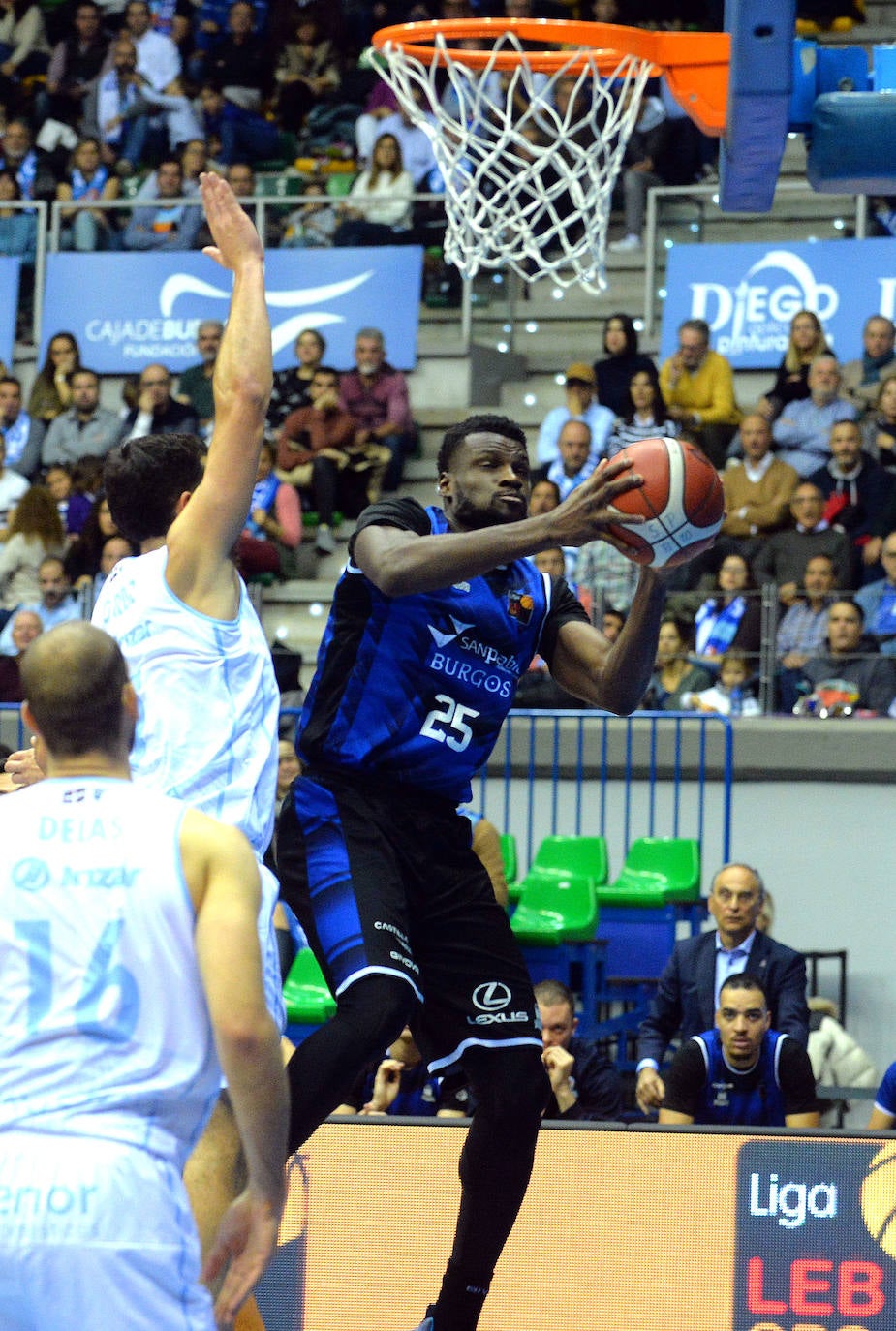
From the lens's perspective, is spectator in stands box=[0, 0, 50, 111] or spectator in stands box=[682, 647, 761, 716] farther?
spectator in stands box=[0, 0, 50, 111]

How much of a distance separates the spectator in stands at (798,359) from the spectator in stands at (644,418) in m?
0.69

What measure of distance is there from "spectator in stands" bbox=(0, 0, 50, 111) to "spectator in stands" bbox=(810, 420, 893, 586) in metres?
10.4

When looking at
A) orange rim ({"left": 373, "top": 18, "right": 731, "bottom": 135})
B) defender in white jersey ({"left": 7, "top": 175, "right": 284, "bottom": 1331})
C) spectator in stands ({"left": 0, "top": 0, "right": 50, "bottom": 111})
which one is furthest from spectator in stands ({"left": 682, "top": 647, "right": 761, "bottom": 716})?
spectator in stands ({"left": 0, "top": 0, "right": 50, "bottom": 111})

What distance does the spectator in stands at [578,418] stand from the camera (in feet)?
44.9

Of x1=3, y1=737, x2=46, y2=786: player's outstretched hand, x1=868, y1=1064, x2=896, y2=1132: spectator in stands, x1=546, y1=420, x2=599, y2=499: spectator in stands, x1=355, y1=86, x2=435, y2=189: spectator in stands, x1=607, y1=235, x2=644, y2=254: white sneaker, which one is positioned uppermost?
x1=355, y1=86, x2=435, y2=189: spectator in stands

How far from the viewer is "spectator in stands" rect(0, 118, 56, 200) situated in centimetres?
1802

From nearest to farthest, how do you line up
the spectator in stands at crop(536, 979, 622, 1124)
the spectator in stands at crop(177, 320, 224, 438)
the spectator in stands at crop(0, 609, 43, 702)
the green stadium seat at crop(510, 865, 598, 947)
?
the spectator in stands at crop(536, 979, 622, 1124)
the green stadium seat at crop(510, 865, 598, 947)
the spectator in stands at crop(0, 609, 43, 702)
the spectator in stands at crop(177, 320, 224, 438)

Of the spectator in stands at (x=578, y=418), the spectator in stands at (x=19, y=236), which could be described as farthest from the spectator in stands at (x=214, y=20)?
the spectator in stands at (x=578, y=418)

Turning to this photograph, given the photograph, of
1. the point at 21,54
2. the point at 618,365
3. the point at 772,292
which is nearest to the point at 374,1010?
the point at 618,365

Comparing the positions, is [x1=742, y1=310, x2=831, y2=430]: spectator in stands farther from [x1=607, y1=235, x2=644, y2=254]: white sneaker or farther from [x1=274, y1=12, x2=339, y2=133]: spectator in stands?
[x1=274, y1=12, x2=339, y2=133]: spectator in stands

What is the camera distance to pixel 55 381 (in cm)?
1568

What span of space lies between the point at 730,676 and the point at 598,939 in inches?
88.7

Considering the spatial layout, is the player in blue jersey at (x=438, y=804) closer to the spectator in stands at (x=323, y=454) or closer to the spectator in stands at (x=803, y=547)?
the spectator in stands at (x=803, y=547)

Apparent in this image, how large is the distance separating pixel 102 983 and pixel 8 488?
40.1 ft
